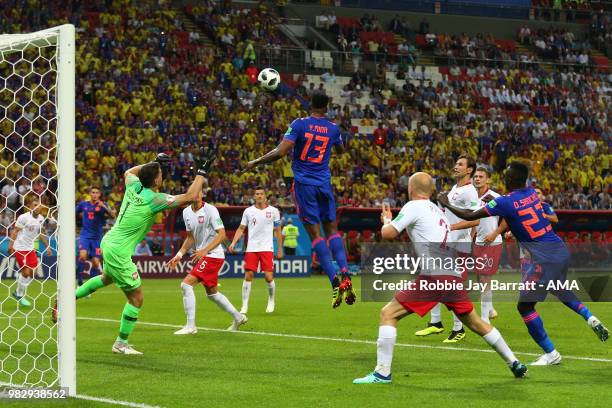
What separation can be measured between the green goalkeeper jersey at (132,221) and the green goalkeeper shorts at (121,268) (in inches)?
0.6

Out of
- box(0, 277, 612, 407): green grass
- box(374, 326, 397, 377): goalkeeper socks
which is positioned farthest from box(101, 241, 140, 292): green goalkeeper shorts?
box(374, 326, 397, 377): goalkeeper socks

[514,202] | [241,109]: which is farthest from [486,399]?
[241,109]

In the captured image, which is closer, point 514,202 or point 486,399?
point 486,399

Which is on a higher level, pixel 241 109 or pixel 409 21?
pixel 409 21

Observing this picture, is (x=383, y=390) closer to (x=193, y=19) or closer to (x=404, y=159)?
(x=404, y=159)

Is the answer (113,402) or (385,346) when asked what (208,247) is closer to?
(385,346)

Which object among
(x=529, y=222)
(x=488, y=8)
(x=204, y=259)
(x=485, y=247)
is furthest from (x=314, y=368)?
(x=488, y=8)

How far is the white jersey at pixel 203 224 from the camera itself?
647 inches

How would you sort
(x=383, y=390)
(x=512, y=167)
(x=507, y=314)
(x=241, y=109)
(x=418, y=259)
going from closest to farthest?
(x=383, y=390), (x=418, y=259), (x=512, y=167), (x=507, y=314), (x=241, y=109)

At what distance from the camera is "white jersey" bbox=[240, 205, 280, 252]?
20625mm

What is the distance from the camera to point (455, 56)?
51062 mm

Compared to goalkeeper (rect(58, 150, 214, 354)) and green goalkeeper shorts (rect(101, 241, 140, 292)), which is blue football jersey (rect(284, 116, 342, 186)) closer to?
goalkeeper (rect(58, 150, 214, 354))

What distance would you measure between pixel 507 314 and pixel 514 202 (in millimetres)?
8694

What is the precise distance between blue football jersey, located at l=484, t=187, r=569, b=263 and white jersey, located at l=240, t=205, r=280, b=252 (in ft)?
30.0
